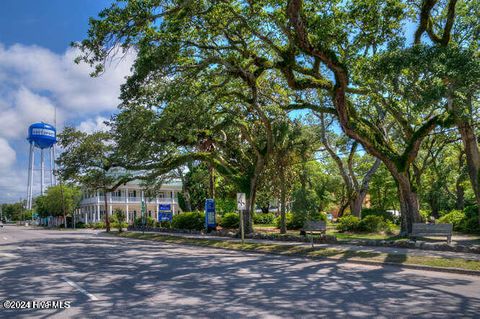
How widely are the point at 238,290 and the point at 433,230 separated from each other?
1180 centimetres

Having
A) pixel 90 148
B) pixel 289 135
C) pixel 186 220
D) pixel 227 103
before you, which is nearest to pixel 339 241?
pixel 289 135

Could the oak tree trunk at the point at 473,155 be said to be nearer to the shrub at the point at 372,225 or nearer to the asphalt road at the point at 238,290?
the shrub at the point at 372,225

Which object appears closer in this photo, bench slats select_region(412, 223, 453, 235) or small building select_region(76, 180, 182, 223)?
bench slats select_region(412, 223, 453, 235)

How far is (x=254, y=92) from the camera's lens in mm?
22453

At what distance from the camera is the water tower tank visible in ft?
254

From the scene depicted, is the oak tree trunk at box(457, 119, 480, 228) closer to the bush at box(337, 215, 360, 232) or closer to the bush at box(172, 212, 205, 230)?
the bush at box(337, 215, 360, 232)

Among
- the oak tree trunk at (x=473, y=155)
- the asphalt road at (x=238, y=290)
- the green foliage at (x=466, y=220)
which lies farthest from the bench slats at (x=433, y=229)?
the green foliage at (x=466, y=220)

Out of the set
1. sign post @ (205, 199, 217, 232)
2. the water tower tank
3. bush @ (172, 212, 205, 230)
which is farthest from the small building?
sign post @ (205, 199, 217, 232)

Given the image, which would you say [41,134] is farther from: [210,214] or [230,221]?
[210,214]

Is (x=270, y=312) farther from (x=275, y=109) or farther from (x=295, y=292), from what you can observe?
(x=275, y=109)

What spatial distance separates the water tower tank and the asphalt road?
227ft

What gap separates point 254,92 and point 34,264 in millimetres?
12958

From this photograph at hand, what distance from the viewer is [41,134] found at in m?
78.1

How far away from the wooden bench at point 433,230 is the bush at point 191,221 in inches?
838
